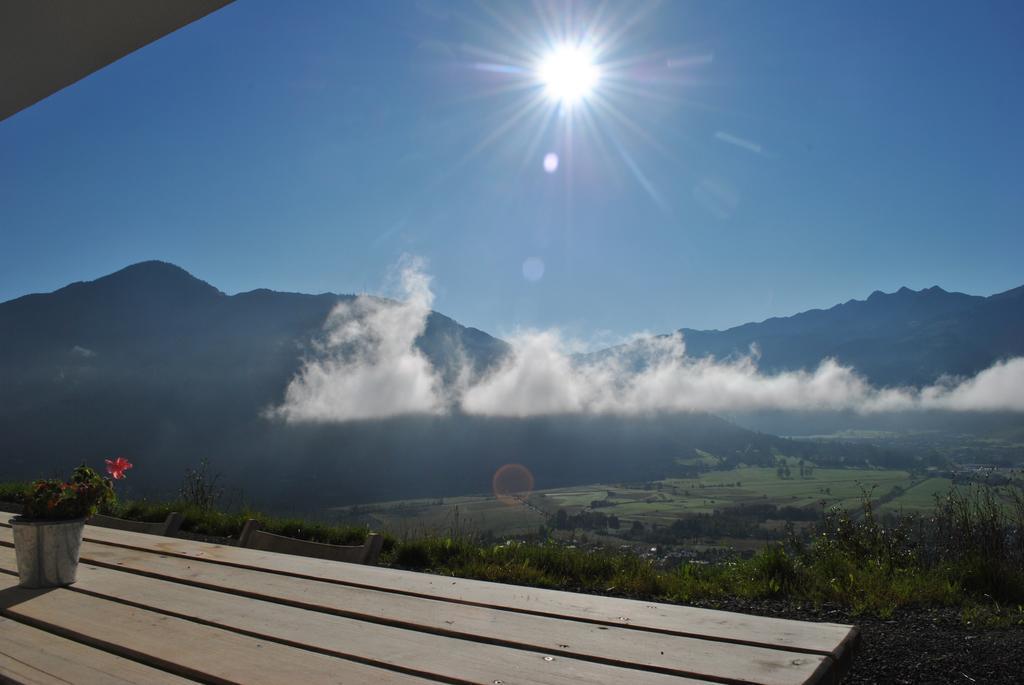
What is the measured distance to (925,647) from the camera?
227cm

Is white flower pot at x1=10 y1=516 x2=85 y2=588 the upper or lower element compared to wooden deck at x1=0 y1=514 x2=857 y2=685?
upper

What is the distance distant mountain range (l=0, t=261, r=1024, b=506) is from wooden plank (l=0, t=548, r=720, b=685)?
244ft

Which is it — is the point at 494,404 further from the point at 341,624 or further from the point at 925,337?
the point at 925,337

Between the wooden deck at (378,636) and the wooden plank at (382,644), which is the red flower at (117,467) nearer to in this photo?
the wooden deck at (378,636)

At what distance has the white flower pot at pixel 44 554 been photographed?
1.68 meters

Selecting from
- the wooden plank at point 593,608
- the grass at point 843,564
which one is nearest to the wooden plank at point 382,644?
the wooden plank at point 593,608

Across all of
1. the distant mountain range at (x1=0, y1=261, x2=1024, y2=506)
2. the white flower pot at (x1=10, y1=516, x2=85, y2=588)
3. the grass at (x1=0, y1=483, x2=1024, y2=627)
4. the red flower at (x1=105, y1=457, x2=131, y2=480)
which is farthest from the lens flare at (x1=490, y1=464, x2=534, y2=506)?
the white flower pot at (x1=10, y1=516, x2=85, y2=588)

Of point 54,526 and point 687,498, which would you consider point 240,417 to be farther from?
point 54,526

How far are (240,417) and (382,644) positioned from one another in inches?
4182

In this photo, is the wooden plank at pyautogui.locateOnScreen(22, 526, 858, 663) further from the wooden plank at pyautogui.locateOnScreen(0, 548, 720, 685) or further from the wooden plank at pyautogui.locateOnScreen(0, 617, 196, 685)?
the wooden plank at pyautogui.locateOnScreen(0, 617, 196, 685)

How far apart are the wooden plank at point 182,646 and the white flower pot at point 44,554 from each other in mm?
143

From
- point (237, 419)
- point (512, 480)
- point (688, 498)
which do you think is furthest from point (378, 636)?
point (237, 419)

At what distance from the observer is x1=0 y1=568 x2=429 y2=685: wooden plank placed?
0.96 meters

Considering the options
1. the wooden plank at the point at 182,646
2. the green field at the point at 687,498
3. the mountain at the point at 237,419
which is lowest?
the green field at the point at 687,498
